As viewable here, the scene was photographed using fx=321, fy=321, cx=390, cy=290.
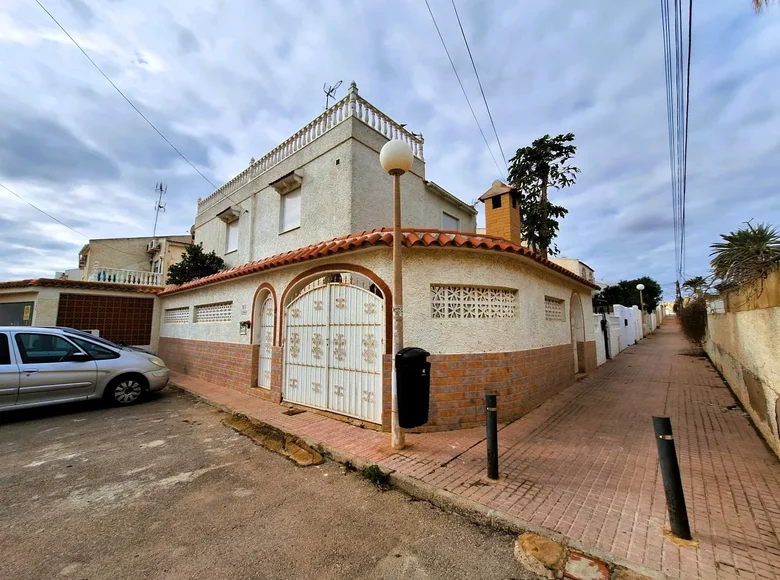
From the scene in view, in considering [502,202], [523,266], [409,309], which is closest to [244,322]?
[409,309]

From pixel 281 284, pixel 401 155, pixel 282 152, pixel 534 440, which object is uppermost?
pixel 282 152

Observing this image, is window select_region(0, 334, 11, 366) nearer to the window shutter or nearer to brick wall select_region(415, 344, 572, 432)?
the window shutter

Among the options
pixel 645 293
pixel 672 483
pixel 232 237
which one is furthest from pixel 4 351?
pixel 645 293

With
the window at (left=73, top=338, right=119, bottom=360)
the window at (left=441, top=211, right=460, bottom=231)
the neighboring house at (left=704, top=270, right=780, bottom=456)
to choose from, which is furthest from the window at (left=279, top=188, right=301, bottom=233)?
the neighboring house at (left=704, top=270, right=780, bottom=456)

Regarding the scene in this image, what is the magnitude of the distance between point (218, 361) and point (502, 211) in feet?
28.2

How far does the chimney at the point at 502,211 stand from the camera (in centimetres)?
798

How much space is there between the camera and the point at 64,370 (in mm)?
6449

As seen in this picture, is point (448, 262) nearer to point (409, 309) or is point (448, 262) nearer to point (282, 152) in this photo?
point (409, 309)

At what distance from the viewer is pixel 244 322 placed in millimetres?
7965

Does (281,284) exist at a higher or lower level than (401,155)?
lower

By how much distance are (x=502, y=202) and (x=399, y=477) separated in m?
6.77

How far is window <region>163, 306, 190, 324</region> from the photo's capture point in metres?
11.3

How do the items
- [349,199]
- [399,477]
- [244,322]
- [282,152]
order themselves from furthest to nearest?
[282,152] → [349,199] → [244,322] → [399,477]

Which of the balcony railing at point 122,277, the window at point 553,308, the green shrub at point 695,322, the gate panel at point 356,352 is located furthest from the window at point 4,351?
the green shrub at point 695,322
